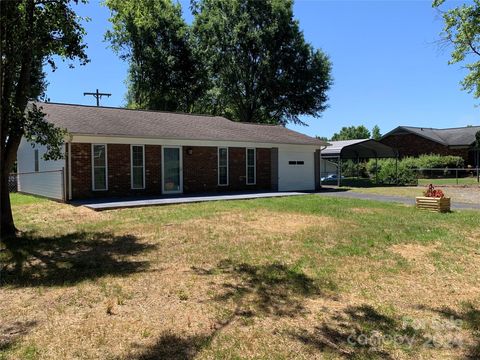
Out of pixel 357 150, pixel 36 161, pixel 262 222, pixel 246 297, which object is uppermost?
pixel 357 150

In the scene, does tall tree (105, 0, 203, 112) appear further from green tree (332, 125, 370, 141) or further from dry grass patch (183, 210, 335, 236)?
green tree (332, 125, 370, 141)

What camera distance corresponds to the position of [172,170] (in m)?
17.5

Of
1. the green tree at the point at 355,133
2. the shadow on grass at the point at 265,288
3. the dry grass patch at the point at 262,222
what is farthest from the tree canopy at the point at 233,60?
the green tree at the point at 355,133

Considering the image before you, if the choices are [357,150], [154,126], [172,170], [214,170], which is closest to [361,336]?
[172,170]

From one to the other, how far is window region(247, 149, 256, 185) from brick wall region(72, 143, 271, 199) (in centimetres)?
19

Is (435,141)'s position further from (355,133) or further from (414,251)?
(355,133)

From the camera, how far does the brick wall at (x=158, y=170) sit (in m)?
15.1

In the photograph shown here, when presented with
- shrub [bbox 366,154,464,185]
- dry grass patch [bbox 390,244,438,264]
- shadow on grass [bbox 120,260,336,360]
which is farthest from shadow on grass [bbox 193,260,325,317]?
shrub [bbox 366,154,464,185]

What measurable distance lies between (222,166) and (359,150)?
12.9 m

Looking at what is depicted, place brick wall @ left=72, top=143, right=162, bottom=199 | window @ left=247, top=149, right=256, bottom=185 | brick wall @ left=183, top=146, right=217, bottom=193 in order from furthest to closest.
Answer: window @ left=247, top=149, right=256, bottom=185 < brick wall @ left=183, top=146, right=217, bottom=193 < brick wall @ left=72, top=143, right=162, bottom=199

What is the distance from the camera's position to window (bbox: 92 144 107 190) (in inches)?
605

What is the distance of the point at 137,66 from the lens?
1430 inches

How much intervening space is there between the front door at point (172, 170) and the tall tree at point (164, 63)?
790 inches

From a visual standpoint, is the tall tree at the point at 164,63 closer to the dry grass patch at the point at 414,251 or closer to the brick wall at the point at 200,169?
the brick wall at the point at 200,169
